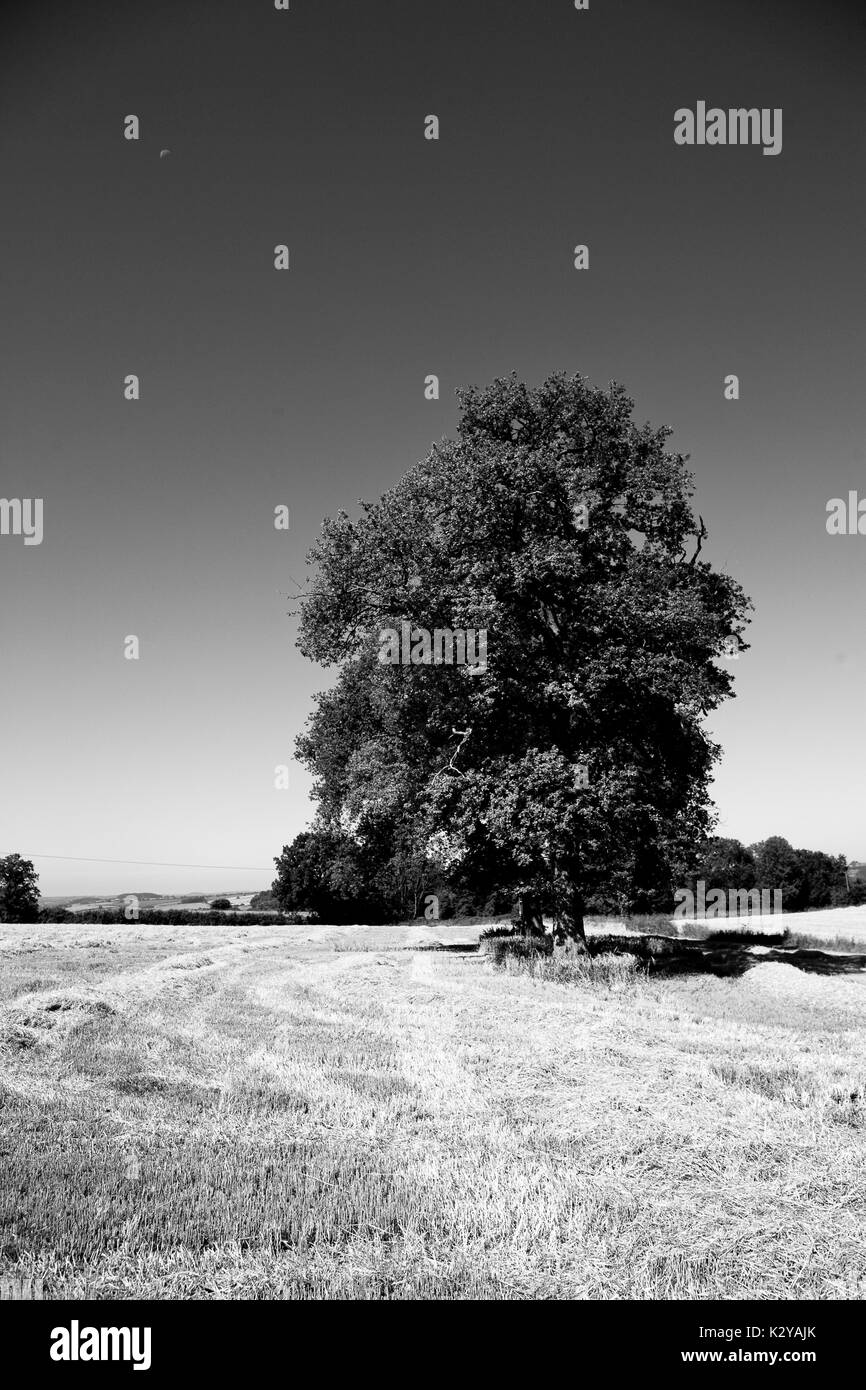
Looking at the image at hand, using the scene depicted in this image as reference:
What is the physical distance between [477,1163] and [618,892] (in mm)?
17134

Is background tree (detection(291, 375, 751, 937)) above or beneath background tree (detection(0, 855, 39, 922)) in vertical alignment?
above

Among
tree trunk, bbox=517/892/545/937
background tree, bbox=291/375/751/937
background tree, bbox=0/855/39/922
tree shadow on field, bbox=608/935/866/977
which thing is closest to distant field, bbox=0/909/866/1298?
background tree, bbox=291/375/751/937

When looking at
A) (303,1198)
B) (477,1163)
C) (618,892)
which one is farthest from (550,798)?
(303,1198)

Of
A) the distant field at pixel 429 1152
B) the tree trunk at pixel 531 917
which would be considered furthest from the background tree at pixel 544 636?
the tree trunk at pixel 531 917

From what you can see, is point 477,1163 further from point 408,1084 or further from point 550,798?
point 550,798

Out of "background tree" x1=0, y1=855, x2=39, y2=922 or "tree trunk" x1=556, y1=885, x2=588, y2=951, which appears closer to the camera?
"tree trunk" x1=556, y1=885, x2=588, y2=951

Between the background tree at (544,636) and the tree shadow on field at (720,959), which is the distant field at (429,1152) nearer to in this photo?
the background tree at (544,636)

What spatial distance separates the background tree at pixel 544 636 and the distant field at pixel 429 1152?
6.62 meters

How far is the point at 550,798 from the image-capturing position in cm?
1875

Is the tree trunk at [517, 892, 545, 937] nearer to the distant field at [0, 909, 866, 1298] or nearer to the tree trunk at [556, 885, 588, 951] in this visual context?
the tree trunk at [556, 885, 588, 951]

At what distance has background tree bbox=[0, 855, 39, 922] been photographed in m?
79.0

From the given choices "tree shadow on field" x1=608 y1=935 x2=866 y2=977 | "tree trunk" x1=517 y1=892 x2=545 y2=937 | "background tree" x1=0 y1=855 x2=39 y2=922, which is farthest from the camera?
"background tree" x1=0 y1=855 x2=39 y2=922

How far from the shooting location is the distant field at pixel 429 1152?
4797mm

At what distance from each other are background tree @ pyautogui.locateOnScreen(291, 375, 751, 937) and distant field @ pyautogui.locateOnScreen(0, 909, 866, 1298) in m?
6.62
